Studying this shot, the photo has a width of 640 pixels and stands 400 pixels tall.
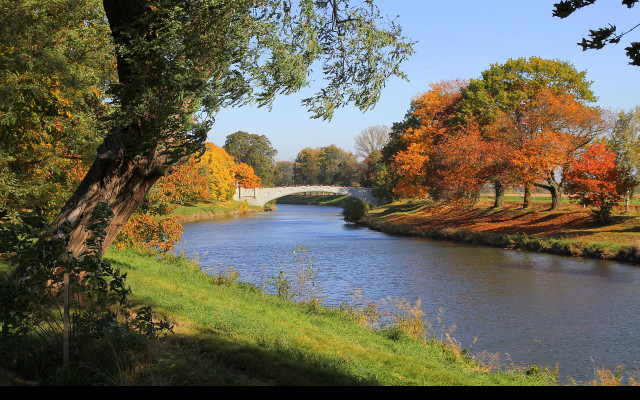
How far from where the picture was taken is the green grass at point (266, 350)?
5871 millimetres

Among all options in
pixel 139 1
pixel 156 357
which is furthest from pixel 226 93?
pixel 156 357

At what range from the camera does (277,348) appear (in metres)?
8.31

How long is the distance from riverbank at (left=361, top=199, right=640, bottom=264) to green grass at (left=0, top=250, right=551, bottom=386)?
1789 cm

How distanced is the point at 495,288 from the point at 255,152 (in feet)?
316

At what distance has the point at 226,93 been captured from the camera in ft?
24.8

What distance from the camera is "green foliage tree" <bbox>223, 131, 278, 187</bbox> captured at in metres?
109

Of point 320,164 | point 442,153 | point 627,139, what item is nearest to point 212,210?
point 442,153

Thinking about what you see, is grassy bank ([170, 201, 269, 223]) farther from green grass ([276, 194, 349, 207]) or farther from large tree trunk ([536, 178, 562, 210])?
large tree trunk ([536, 178, 562, 210])

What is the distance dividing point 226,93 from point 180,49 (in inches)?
33.8

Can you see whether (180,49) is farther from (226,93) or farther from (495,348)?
(495,348)

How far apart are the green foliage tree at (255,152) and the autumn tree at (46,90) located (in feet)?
309

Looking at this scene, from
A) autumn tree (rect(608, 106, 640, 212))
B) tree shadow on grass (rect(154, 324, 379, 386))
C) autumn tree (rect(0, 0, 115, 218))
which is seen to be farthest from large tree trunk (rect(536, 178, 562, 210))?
tree shadow on grass (rect(154, 324, 379, 386))

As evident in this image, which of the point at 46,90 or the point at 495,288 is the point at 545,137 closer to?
the point at 495,288

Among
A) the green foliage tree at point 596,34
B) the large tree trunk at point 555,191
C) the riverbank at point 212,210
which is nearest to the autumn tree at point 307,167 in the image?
the riverbank at point 212,210
